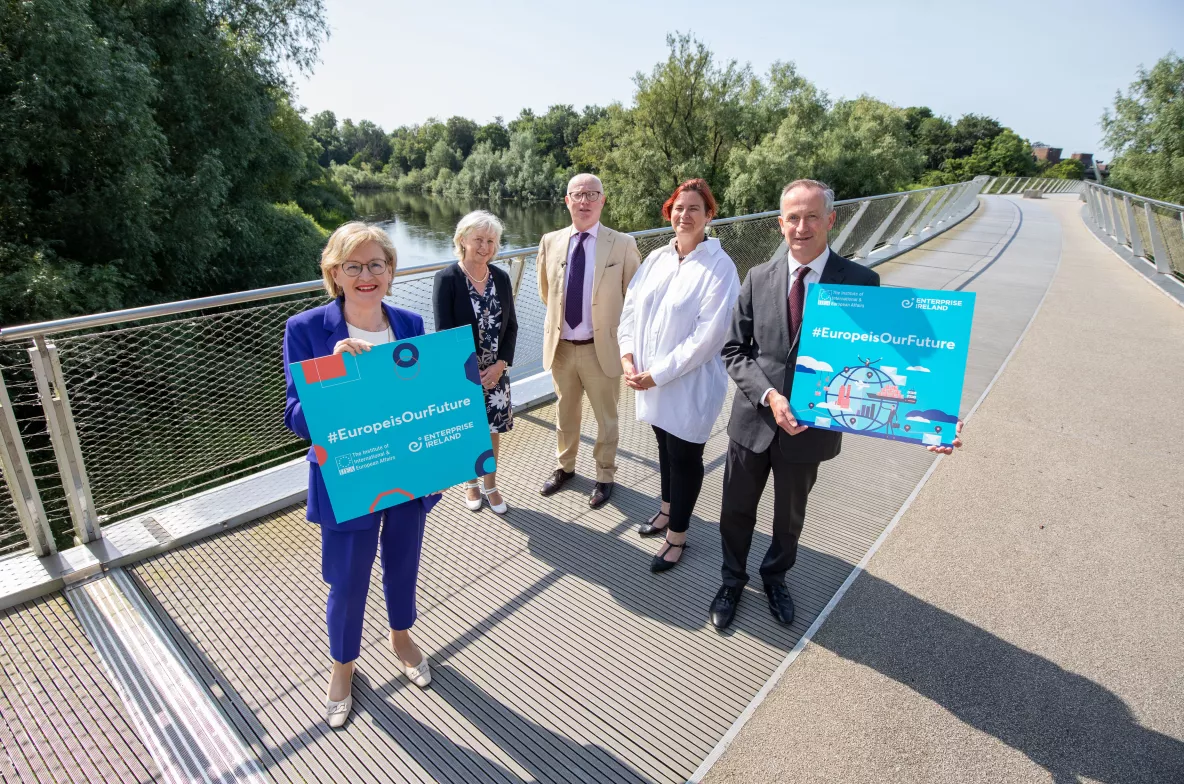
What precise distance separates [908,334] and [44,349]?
3315 millimetres

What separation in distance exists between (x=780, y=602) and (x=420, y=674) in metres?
1.50

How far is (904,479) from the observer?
3.81 meters

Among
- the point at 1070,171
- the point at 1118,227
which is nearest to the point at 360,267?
the point at 1118,227

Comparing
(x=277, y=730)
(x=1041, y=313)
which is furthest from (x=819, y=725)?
(x=1041, y=313)

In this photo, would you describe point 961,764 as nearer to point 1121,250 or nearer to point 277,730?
point 277,730

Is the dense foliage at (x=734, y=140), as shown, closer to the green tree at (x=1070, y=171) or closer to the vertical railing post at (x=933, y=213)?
the vertical railing post at (x=933, y=213)

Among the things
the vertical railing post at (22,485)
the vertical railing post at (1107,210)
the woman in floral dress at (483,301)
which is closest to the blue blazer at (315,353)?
the woman in floral dress at (483,301)

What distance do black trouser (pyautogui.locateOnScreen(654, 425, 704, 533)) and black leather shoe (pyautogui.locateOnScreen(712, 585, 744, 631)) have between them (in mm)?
402

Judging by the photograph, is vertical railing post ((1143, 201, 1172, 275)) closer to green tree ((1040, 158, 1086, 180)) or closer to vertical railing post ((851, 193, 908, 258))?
vertical railing post ((851, 193, 908, 258))

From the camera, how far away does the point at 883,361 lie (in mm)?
2061

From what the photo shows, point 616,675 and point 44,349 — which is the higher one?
point 44,349

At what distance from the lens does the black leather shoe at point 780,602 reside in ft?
8.48

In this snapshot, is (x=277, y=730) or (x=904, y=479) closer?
(x=277, y=730)

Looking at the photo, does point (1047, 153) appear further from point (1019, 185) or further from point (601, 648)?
point (601, 648)
